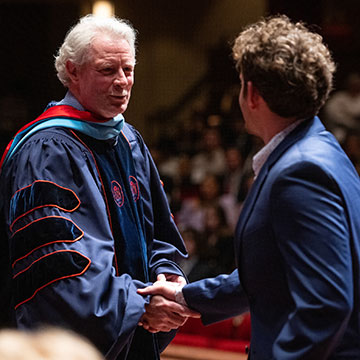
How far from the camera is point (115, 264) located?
280 centimetres

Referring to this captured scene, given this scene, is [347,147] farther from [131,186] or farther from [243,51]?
[243,51]

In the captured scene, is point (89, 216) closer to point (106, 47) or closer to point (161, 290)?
point (161, 290)

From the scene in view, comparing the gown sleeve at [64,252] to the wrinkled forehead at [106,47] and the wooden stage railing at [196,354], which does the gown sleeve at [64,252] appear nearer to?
the wrinkled forehead at [106,47]

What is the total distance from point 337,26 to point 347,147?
3.49 metres

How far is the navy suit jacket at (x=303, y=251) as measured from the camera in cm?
184

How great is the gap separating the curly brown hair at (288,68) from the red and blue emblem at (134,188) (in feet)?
3.39

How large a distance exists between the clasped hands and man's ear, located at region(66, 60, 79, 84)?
0.87m

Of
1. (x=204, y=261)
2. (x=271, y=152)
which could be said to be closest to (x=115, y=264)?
(x=271, y=152)

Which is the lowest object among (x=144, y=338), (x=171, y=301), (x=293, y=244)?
(x=144, y=338)

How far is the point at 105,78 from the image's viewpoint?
284 cm

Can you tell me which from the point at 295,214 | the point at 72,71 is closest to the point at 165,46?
the point at 72,71

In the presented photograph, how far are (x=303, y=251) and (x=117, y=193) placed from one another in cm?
115

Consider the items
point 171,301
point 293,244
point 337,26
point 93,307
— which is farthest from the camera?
point 337,26

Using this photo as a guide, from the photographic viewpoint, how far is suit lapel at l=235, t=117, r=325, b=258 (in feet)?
6.68
